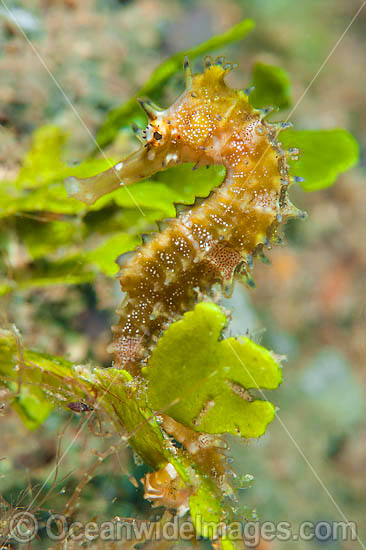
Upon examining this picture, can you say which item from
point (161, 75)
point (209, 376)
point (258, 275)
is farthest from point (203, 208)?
point (258, 275)

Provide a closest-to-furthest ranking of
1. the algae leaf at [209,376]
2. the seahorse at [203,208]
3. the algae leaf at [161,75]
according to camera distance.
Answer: the algae leaf at [209,376] → the seahorse at [203,208] → the algae leaf at [161,75]

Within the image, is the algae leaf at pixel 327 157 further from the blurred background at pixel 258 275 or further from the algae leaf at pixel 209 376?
the algae leaf at pixel 209 376

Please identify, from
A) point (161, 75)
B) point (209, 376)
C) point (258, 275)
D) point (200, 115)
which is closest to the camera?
point (209, 376)

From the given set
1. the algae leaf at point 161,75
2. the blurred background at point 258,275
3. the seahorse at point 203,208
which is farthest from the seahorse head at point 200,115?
the blurred background at point 258,275

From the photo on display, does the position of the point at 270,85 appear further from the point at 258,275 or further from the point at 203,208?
the point at 258,275

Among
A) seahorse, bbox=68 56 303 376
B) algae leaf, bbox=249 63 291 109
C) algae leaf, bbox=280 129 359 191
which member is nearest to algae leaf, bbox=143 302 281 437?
seahorse, bbox=68 56 303 376

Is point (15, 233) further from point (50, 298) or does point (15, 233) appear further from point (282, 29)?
point (282, 29)
